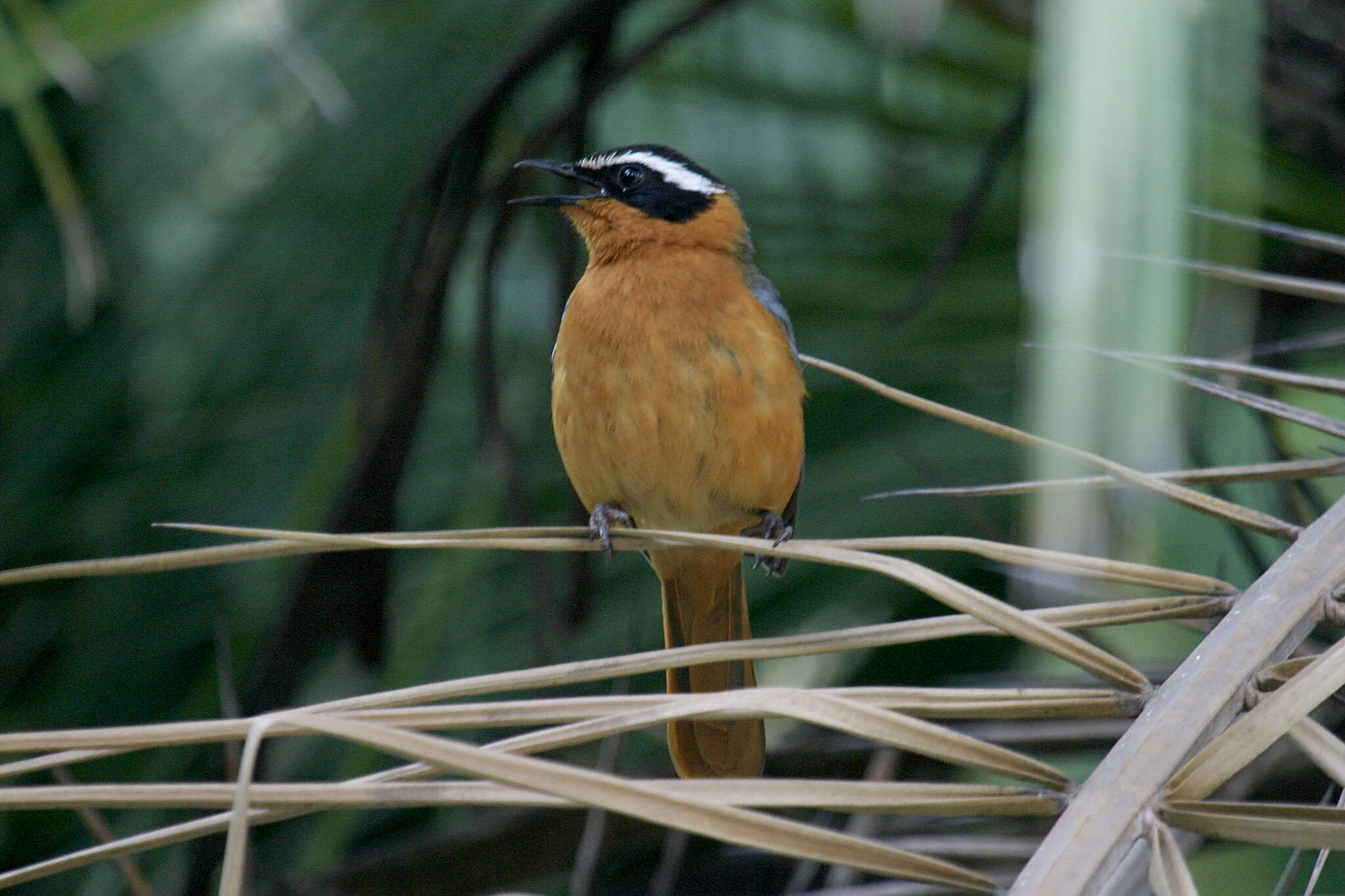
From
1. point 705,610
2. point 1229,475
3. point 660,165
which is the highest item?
point 660,165

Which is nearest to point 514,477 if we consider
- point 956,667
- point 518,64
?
point 518,64

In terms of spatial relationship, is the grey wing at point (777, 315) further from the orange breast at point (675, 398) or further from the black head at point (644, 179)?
the black head at point (644, 179)

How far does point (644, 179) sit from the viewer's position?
323cm

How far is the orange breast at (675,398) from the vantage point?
2783 millimetres

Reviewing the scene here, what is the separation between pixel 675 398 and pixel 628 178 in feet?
2.30

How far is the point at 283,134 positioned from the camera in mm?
3721

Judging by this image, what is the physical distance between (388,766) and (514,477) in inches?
53.2

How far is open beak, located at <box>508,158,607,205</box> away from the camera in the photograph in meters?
2.93

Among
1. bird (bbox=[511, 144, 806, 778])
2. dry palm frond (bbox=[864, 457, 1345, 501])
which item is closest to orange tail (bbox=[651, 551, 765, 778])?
bird (bbox=[511, 144, 806, 778])

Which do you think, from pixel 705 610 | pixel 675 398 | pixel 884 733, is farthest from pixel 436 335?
pixel 884 733

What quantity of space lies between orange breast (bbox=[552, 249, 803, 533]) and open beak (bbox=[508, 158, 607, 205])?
230 millimetres

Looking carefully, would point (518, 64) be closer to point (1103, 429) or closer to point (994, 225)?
point (994, 225)

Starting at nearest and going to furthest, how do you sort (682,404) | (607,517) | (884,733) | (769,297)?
1. (884,733)
2. (682,404)
3. (607,517)
4. (769,297)

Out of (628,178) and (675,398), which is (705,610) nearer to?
(675,398)
